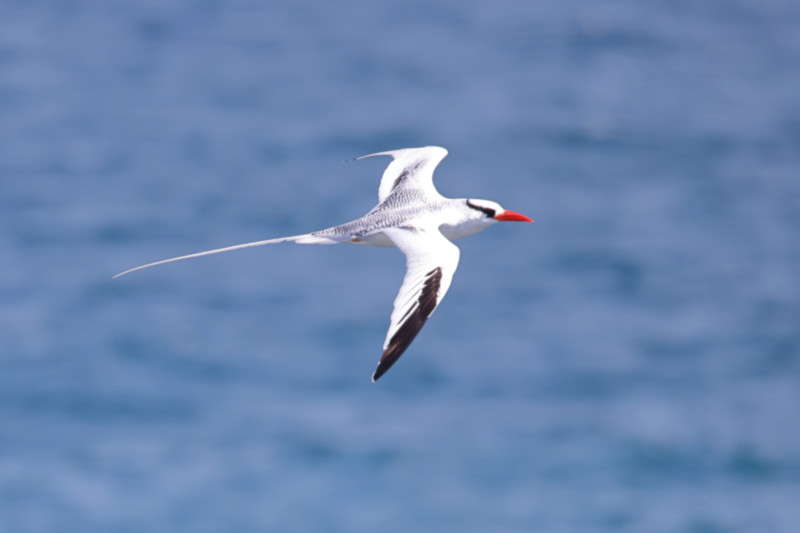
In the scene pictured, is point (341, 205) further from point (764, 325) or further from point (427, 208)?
point (427, 208)

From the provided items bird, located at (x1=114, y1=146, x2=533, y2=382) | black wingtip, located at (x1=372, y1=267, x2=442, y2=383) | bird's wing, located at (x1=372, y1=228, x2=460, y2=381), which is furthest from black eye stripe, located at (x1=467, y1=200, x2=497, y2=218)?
black wingtip, located at (x1=372, y1=267, x2=442, y2=383)

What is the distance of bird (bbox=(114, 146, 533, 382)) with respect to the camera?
894 centimetres

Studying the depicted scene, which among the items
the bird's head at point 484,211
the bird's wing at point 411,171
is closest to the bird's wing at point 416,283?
the bird's head at point 484,211

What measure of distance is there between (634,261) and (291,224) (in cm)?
1200

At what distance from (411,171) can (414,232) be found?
2.57 meters

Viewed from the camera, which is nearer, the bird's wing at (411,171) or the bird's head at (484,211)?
the bird's head at (484,211)

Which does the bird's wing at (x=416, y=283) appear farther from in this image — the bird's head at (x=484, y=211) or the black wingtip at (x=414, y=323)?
Result: the bird's head at (x=484, y=211)

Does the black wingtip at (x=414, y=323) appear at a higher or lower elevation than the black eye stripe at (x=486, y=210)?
lower

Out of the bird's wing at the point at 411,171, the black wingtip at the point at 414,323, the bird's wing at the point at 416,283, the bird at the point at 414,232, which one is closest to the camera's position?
the black wingtip at the point at 414,323

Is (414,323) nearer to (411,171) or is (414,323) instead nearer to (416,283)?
(416,283)

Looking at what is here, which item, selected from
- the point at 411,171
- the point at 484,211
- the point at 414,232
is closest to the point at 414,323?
the point at 414,232

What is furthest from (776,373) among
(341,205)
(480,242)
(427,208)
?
(427,208)

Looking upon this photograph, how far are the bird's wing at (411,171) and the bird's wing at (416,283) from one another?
2.10 metres

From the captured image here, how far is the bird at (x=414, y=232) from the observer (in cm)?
894
